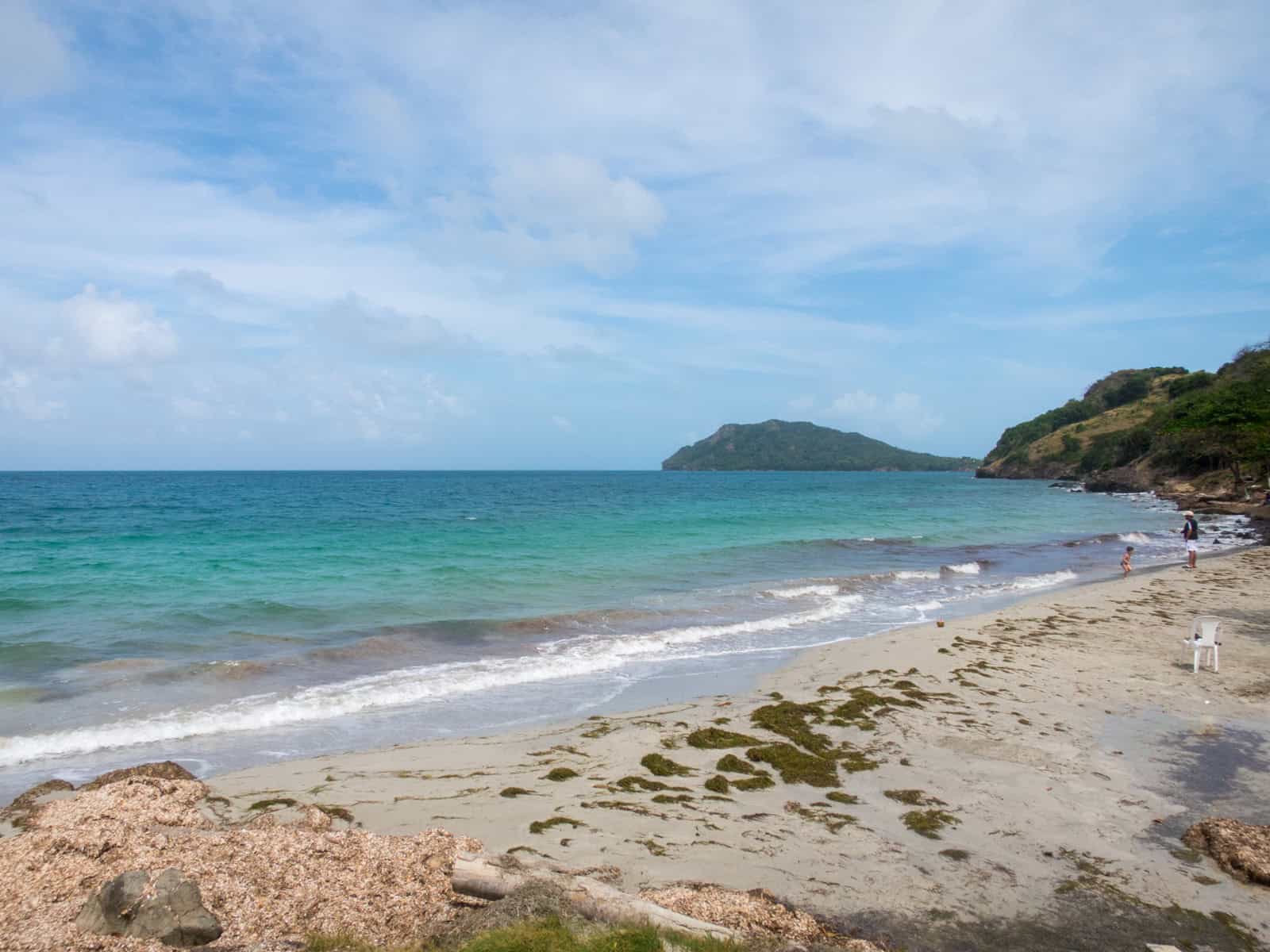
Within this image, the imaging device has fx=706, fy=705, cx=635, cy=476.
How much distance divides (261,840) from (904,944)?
485cm

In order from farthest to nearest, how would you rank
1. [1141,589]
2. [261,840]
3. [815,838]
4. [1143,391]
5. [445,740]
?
[1143,391] < [1141,589] < [445,740] < [815,838] < [261,840]

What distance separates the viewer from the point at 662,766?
7918 mm

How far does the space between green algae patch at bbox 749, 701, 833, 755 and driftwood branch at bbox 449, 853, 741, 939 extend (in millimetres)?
4178

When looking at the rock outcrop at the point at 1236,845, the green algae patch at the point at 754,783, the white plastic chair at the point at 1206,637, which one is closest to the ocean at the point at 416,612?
the green algae patch at the point at 754,783

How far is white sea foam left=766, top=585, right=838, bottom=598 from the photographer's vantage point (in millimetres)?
21328

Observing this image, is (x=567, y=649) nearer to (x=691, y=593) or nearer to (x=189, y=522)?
(x=691, y=593)

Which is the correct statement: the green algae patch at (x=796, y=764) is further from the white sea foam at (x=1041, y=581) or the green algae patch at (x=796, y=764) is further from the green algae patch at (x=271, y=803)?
the white sea foam at (x=1041, y=581)

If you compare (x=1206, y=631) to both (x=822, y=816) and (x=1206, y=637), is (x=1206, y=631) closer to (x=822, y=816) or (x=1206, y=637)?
(x=1206, y=637)

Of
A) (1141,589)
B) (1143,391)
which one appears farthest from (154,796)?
(1143,391)

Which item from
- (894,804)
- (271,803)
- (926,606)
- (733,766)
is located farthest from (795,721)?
(926,606)

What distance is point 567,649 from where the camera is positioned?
14789mm

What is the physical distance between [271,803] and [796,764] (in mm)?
5482

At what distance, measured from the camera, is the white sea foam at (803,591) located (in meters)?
21.3

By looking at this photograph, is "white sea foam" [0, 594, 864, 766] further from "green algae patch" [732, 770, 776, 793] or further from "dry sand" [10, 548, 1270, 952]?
"green algae patch" [732, 770, 776, 793]
